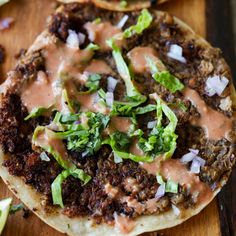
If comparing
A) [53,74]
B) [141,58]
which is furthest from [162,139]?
[53,74]

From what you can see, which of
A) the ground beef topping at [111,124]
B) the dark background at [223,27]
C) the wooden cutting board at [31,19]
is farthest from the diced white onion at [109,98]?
the dark background at [223,27]

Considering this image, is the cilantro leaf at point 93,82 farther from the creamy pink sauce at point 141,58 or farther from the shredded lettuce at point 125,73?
the creamy pink sauce at point 141,58

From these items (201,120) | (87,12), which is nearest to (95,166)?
(201,120)

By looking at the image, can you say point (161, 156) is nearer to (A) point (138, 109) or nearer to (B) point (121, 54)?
(A) point (138, 109)

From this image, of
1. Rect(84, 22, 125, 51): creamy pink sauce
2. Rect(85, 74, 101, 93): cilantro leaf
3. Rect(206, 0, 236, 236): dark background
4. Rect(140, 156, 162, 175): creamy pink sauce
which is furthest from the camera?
Rect(206, 0, 236, 236): dark background

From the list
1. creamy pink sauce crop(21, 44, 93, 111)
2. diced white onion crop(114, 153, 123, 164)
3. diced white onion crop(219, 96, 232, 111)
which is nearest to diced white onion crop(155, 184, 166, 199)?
diced white onion crop(114, 153, 123, 164)

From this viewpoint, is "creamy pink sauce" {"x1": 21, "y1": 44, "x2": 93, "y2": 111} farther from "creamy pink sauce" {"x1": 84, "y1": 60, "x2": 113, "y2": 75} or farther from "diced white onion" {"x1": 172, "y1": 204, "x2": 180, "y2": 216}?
"diced white onion" {"x1": 172, "y1": 204, "x2": 180, "y2": 216}

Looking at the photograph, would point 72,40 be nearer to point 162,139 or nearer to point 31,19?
point 31,19
